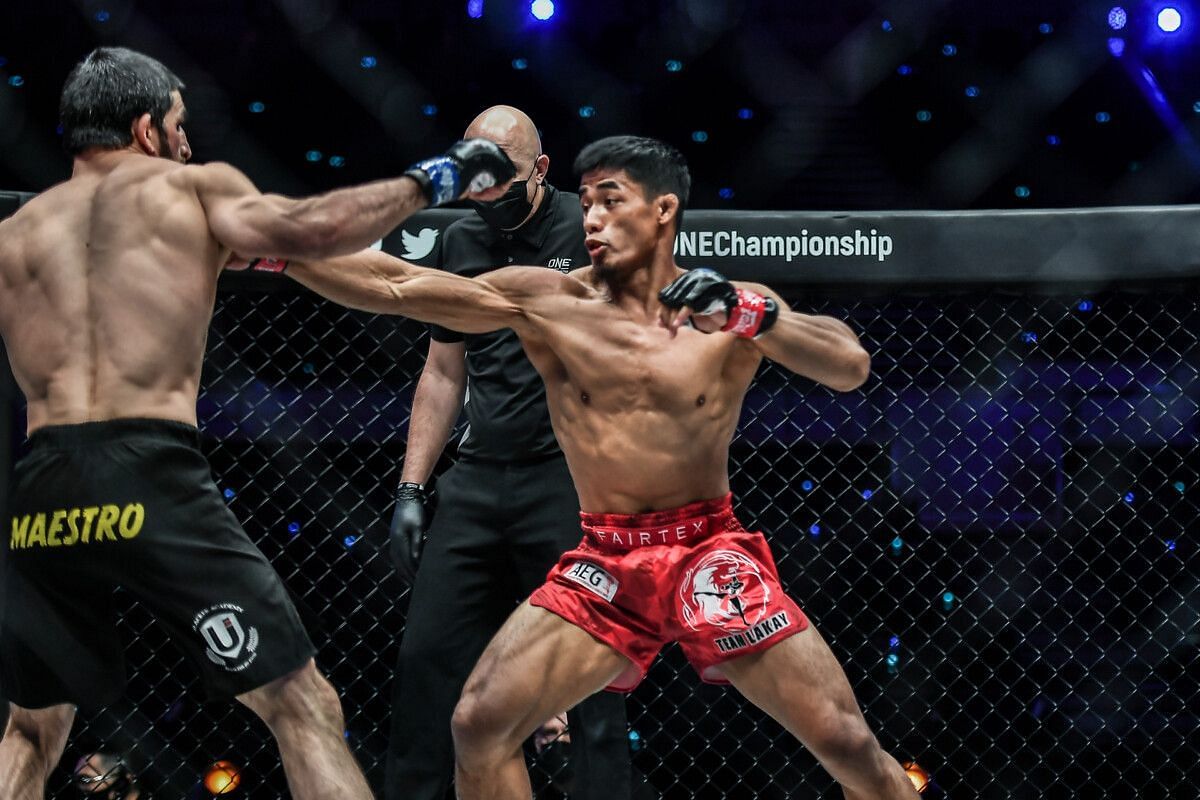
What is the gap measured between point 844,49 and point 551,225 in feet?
3.75

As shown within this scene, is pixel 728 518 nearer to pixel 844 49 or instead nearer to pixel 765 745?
pixel 765 745

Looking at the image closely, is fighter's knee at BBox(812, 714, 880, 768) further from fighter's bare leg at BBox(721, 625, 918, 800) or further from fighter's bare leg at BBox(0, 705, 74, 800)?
fighter's bare leg at BBox(0, 705, 74, 800)

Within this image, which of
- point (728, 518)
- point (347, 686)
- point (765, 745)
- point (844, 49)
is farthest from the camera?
point (844, 49)

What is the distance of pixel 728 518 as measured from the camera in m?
2.00

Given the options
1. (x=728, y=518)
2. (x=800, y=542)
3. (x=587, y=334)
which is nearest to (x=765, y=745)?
(x=800, y=542)

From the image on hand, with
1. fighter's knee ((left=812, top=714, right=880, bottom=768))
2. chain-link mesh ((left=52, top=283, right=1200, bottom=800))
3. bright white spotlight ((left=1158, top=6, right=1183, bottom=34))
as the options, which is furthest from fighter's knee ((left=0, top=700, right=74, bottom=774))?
bright white spotlight ((left=1158, top=6, right=1183, bottom=34))

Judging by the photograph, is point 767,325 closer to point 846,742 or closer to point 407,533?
point 846,742

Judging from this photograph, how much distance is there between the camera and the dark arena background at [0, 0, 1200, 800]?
2611 mm

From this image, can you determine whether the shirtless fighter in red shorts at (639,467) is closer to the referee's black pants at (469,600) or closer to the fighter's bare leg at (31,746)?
the referee's black pants at (469,600)

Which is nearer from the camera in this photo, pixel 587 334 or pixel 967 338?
pixel 587 334

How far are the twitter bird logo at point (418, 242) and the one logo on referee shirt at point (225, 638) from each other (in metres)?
0.97

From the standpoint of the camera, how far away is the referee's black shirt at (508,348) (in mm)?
2252

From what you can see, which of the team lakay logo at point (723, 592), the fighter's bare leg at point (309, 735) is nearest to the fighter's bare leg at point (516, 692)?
the team lakay logo at point (723, 592)

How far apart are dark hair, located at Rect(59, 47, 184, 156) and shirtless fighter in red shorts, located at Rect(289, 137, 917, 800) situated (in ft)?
0.99
